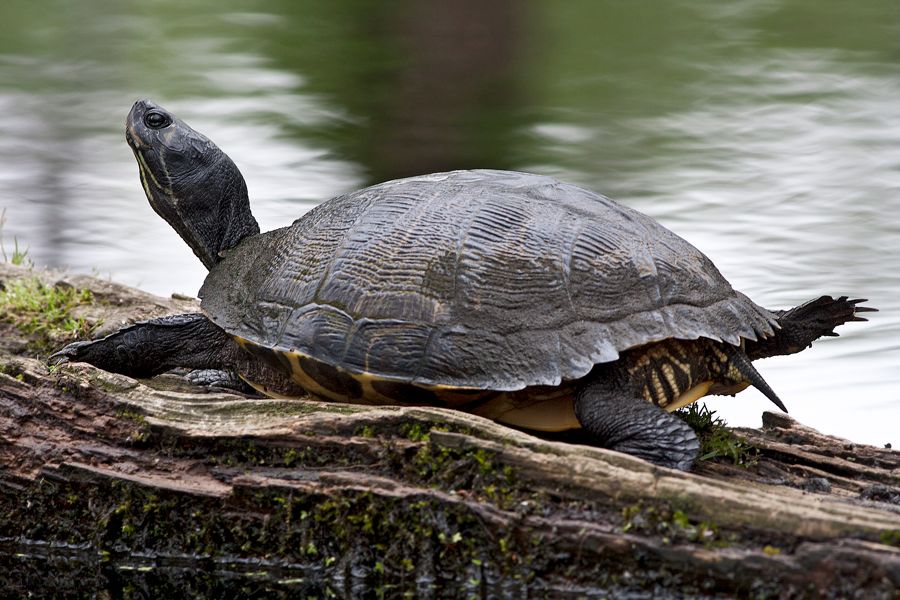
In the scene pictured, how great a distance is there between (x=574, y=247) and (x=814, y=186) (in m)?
5.66

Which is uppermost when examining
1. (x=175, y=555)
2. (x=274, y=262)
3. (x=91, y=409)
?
(x=274, y=262)

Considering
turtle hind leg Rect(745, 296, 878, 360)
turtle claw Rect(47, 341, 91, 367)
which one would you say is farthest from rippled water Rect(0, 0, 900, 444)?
turtle claw Rect(47, 341, 91, 367)

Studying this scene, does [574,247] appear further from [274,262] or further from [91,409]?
[91,409]

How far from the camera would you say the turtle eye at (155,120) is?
353 centimetres

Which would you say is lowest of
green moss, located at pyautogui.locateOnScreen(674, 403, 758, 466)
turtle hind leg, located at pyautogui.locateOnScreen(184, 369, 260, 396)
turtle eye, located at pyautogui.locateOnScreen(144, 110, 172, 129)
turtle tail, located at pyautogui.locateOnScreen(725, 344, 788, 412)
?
green moss, located at pyautogui.locateOnScreen(674, 403, 758, 466)

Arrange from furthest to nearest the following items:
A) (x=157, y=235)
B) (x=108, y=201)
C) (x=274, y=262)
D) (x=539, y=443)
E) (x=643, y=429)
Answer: (x=108, y=201) → (x=157, y=235) → (x=274, y=262) → (x=643, y=429) → (x=539, y=443)

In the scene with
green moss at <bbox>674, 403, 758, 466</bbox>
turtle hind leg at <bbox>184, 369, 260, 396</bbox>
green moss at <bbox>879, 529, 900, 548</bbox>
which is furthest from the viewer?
turtle hind leg at <bbox>184, 369, 260, 396</bbox>

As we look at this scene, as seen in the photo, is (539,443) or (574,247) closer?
(539,443)

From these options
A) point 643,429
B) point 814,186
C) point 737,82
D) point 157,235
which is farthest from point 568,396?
point 737,82

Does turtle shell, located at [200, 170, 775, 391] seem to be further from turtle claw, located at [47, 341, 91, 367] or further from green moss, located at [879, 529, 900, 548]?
green moss, located at [879, 529, 900, 548]

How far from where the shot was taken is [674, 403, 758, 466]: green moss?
9.37 ft

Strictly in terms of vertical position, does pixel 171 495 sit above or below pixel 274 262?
below

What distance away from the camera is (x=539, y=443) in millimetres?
2471

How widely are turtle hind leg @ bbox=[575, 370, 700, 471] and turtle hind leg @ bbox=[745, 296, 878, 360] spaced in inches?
20.1
